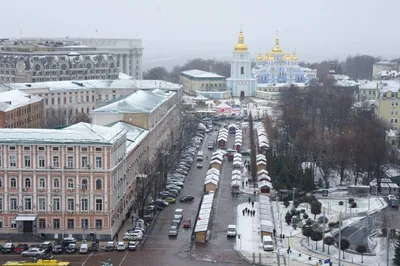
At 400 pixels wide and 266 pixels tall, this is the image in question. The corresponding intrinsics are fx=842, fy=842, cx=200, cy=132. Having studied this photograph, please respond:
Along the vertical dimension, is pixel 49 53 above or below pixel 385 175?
above

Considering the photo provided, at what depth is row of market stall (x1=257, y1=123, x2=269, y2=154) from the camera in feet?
123

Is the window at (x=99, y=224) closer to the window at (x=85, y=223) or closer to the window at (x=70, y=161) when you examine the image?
the window at (x=85, y=223)

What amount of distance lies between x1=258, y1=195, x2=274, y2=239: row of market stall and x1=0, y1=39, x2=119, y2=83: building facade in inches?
1127

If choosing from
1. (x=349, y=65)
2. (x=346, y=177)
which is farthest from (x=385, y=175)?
(x=349, y=65)

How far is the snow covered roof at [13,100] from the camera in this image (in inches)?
1270

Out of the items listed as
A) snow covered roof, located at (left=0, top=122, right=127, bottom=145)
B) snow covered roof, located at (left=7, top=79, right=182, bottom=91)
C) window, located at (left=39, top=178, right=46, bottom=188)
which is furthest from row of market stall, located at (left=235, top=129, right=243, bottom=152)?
window, located at (left=39, top=178, right=46, bottom=188)

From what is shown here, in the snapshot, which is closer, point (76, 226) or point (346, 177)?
point (76, 226)

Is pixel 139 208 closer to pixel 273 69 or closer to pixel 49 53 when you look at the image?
A: pixel 49 53

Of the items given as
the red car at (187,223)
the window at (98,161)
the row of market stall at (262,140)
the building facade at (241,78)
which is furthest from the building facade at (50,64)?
the window at (98,161)

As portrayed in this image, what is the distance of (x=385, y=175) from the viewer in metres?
29.7

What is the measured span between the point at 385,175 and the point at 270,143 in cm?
977

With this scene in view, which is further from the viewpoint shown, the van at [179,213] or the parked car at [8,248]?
the van at [179,213]

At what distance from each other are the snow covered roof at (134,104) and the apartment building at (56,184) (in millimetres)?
8025

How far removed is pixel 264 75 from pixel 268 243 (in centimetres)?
4974
